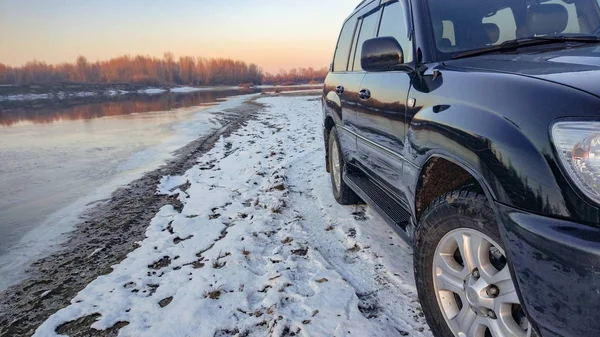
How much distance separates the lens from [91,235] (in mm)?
4484

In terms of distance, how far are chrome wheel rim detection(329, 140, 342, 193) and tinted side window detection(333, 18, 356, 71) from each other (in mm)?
903

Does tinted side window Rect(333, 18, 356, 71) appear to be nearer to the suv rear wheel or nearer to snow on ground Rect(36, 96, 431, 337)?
snow on ground Rect(36, 96, 431, 337)

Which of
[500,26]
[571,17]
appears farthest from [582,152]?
[571,17]

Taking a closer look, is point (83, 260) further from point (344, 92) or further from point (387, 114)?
point (387, 114)

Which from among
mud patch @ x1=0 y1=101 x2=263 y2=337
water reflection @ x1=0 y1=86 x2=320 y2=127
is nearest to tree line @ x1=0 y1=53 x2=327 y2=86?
water reflection @ x1=0 y1=86 x2=320 y2=127

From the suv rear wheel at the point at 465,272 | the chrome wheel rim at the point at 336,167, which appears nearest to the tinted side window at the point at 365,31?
the chrome wheel rim at the point at 336,167

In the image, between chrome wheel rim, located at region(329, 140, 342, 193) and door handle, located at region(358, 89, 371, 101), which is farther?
chrome wheel rim, located at region(329, 140, 342, 193)

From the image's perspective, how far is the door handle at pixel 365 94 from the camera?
2.98m

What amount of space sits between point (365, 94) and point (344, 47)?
63.1 inches

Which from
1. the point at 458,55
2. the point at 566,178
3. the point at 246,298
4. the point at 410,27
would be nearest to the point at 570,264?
the point at 566,178

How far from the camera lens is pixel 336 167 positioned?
15.3 feet

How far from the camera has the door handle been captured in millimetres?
2983

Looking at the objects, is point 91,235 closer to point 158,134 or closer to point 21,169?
point 21,169

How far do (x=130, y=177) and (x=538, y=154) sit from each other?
714cm
